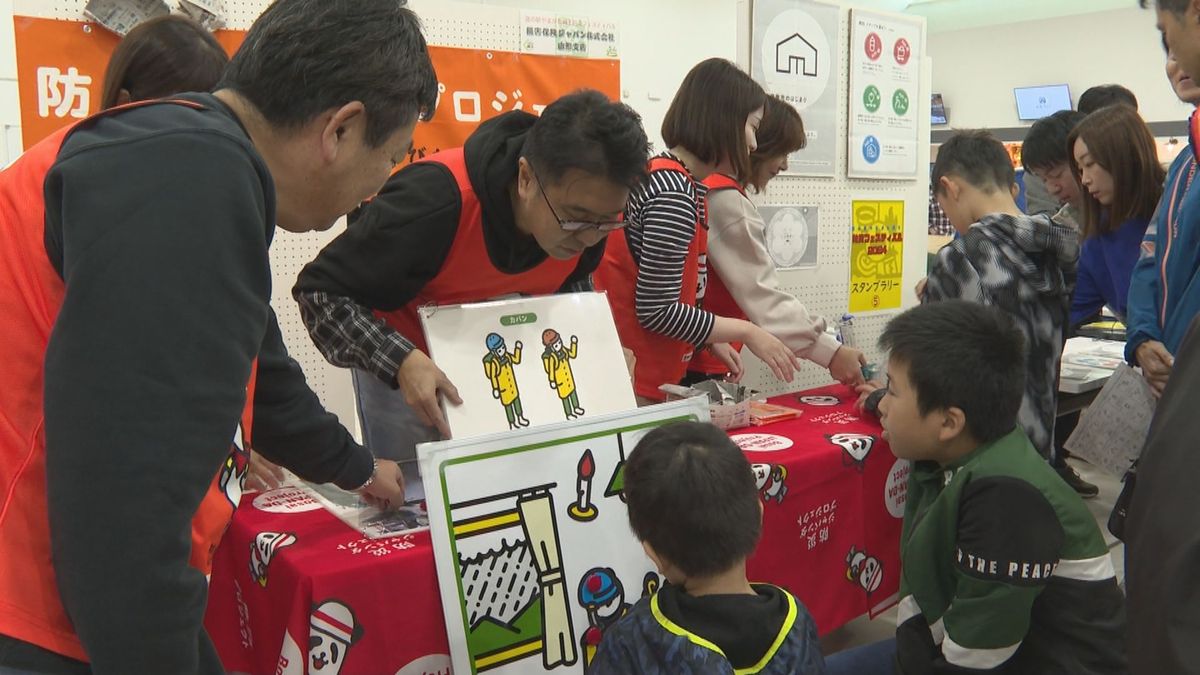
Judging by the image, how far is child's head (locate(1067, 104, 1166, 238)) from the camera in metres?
2.46

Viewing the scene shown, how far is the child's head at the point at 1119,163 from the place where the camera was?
8.06 feet

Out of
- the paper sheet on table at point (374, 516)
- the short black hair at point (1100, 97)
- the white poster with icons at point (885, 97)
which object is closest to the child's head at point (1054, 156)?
the white poster with icons at point (885, 97)

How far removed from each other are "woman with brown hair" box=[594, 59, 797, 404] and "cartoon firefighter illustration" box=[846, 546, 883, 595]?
45 centimetres

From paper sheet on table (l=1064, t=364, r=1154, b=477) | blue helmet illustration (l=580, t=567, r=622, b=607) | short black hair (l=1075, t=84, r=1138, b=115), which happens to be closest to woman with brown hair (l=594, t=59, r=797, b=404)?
blue helmet illustration (l=580, t=567, r=622, b=607)

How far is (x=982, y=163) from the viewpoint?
2332mm

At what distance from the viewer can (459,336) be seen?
149cm

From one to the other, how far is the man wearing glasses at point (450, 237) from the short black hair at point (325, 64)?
0.64 metres

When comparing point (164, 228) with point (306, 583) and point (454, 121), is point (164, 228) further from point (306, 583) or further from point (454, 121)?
point (454, 121)

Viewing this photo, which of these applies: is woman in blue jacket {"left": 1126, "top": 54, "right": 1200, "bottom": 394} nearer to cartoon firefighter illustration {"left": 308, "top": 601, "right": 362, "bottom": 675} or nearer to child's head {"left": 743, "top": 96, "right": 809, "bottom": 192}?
child's head {"left": 743, "top": 96, "right": 809, "bottom": 192}

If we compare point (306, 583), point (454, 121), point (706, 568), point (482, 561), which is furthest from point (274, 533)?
point (454, 121)

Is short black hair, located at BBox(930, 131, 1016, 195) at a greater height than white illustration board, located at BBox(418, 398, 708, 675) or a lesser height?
greater

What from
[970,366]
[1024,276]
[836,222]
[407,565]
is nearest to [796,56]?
[836,222]

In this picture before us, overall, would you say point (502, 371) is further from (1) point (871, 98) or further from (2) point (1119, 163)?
(1) point (871, 98)

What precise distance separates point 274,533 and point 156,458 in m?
0.82
